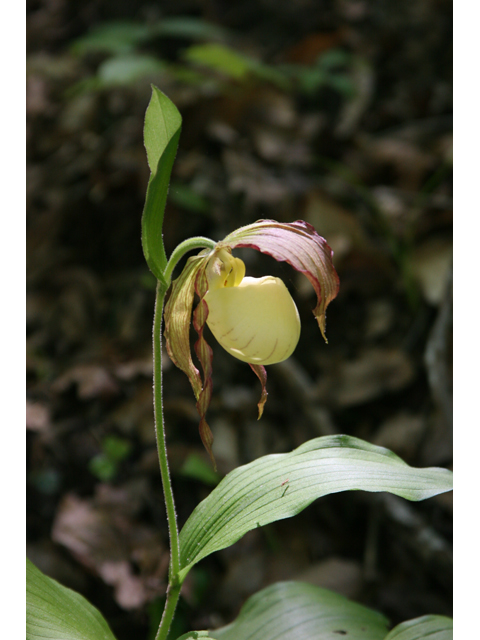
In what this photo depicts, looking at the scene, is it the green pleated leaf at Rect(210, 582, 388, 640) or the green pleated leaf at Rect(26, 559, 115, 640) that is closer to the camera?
the green pleated leaf at Rect(26, 559, 115, 640)

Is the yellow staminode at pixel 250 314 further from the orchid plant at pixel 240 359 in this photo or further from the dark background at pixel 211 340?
the dark background at pixel 211 340

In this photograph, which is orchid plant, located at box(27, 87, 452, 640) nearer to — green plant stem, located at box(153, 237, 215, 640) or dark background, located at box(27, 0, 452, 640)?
green plant stem, located at box(153, 237, 215, 640)

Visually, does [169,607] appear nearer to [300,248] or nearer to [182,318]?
[182,318]

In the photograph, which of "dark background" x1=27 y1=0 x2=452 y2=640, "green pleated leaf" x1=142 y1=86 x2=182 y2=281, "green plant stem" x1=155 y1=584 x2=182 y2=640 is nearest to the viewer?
"green pleated leaf" x1=142 y1=86 x2=182 y2=281

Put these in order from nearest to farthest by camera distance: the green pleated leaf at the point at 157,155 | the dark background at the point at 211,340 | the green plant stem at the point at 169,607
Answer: the green pleated leaf at the point at 157,155 < the green plant stem at the point at 169,607 < the dark background at the point at 211,340

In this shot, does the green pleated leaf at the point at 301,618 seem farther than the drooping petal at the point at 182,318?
Yes

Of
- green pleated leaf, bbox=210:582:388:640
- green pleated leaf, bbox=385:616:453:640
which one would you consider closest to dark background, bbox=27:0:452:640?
green pleated leaf, bbox=210:582:388:640

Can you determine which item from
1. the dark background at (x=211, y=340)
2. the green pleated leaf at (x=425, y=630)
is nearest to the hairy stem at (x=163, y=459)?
the green pleated leaf at (x=425, y=630)
